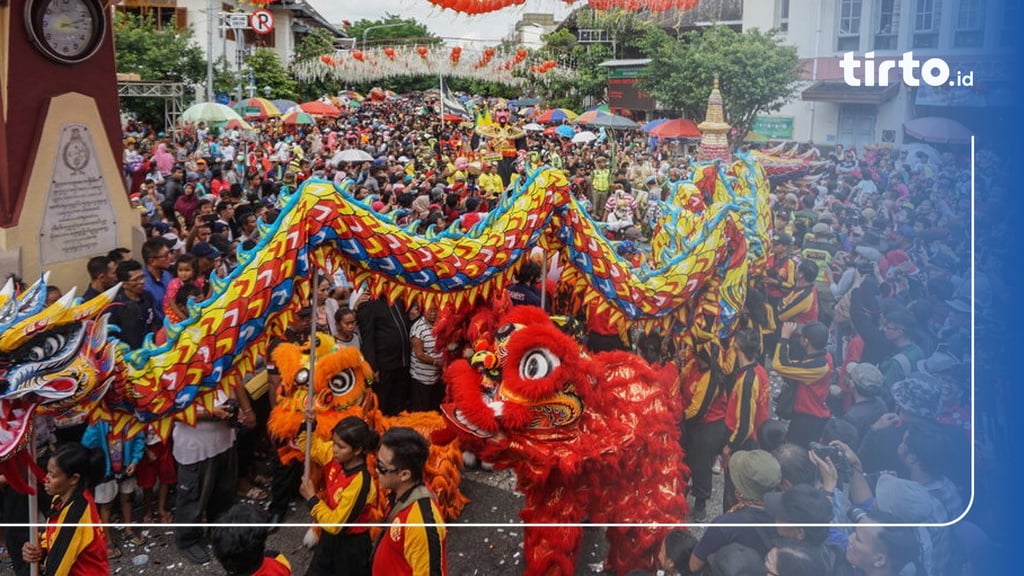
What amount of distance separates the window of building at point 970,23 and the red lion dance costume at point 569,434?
4.88 feet

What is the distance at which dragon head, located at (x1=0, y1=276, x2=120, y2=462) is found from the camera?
235 centimetres

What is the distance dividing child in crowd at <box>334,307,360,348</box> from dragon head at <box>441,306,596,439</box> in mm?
947

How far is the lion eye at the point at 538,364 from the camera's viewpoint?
2912mm

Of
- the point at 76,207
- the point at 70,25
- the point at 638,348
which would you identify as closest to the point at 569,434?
the point at 638,348

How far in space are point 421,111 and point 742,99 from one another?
1.41 m

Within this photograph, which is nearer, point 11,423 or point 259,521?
point 259,521

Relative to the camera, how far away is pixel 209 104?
3.36 metres

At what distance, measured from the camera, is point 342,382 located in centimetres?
333

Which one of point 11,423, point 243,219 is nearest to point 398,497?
point 11,423

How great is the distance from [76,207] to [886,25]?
12.2ft

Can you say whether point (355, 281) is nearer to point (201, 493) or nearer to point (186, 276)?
point (201, 493)

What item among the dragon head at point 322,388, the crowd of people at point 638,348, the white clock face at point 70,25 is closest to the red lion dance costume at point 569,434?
the crowd of people at point 638,348

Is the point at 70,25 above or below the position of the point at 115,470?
above

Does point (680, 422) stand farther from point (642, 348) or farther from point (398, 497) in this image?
point (398, 497)
